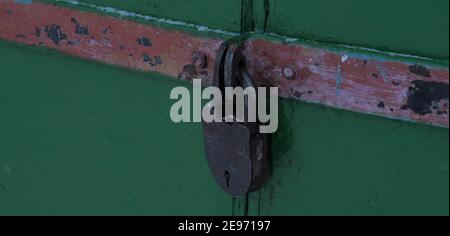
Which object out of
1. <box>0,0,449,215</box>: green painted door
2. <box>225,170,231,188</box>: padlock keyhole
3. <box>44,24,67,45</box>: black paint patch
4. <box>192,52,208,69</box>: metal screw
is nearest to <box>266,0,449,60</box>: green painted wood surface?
<box>0,0,449,215</box>: green painted door

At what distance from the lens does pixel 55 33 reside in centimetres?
123

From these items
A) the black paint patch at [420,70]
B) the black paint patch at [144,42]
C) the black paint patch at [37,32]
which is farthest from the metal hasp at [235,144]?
the black paint patch at [37,32]

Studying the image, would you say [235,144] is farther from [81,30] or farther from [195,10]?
[81,30]

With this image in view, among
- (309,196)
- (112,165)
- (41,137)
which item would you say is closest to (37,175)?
(41,137)

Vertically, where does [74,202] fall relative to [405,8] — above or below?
below

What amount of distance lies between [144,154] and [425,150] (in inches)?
21.0

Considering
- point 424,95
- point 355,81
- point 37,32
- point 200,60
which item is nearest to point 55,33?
point 37,32

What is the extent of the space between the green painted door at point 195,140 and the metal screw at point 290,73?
0.19 ft

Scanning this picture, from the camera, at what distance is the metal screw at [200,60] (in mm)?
1083

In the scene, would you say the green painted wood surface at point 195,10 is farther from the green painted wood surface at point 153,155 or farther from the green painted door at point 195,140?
the green painted wood surface at point 153,155

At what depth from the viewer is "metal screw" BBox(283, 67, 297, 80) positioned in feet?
3.37
